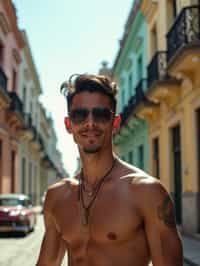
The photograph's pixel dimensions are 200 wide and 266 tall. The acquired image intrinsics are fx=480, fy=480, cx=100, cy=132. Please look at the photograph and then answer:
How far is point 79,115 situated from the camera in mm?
1847

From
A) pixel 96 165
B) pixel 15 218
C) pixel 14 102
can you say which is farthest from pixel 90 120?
pixel 14 102

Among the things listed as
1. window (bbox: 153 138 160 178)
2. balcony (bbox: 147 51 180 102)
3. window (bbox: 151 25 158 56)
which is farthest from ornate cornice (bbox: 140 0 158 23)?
window (bbox: 153 138 160 178)

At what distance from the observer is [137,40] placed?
21.8 meters

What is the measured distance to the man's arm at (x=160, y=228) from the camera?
1628 millimetres

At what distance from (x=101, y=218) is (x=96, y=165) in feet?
0.70

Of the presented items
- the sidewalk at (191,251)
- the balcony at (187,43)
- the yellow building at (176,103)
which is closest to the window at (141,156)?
the yellow building at (176,103)

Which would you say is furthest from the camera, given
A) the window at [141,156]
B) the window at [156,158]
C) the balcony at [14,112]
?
the balcony at [14,112]

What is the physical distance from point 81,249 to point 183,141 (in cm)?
1197

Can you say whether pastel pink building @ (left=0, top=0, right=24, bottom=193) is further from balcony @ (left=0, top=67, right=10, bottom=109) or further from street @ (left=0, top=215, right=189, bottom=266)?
street @ (left=0, top=215, right=189, bottom=266)

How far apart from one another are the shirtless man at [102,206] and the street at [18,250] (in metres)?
6.70

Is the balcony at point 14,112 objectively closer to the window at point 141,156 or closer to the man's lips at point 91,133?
the window at point 141,156

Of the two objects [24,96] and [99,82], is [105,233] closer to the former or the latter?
[99,82]

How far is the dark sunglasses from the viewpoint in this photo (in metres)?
1.82

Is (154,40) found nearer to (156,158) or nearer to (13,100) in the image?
(156,158)
